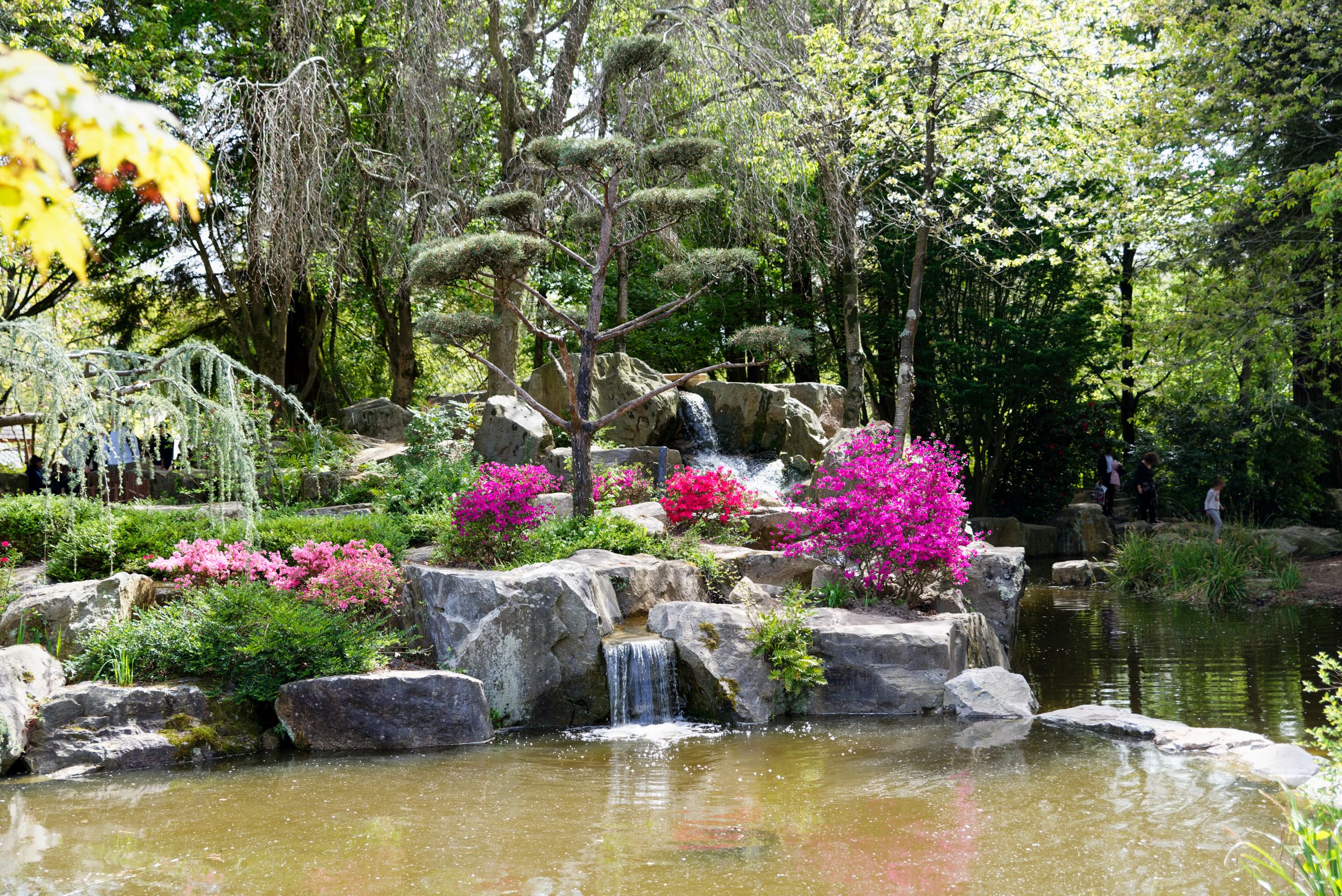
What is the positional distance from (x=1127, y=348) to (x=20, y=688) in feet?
60.8

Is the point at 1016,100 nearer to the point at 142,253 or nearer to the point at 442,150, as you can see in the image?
the point at 442,150

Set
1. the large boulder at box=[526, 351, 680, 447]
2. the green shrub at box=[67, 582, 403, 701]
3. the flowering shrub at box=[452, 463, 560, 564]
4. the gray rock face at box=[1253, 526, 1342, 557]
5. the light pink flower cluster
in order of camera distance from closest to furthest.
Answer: the green shrub at box=[67, 582, 403, 701]
the light pink flower cluster
the flowering shrub at box=[452, 463, 560, 564]
the gray rock face at box=[1253, 526, 1342, 557]
the large boulder at box=[526, 351, 680, 447]

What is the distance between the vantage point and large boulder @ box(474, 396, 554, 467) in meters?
13.1

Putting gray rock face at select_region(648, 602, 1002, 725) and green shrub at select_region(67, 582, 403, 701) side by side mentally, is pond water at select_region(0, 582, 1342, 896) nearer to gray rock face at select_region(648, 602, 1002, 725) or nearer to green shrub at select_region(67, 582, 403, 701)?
gray rock face at select_region(648, 602, 1002, 725)

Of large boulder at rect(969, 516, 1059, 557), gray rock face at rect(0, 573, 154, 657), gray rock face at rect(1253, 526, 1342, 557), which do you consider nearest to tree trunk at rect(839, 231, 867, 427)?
large boulder at rect(969, 516, 1059, 557)

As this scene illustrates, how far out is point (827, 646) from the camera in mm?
7832

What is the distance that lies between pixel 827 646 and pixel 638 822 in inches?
115

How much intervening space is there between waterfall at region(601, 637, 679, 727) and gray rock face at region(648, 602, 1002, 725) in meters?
0.12

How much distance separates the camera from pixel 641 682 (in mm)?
7777

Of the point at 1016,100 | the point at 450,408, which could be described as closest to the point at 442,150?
the point at 450,408

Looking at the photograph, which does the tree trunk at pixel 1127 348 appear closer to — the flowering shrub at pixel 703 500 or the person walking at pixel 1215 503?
the person walking at pixel 1215 503

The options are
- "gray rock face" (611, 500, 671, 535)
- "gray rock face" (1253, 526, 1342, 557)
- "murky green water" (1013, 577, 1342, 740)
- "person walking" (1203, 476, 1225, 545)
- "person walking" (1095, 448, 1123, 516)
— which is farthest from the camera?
"person walking" (1095, 448, 1123, 516)

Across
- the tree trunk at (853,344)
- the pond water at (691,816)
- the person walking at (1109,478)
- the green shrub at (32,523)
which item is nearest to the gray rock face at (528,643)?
the pond water at (691,816)

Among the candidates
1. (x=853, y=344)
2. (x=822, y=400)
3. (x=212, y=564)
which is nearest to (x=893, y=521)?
(x=212, y=564)
